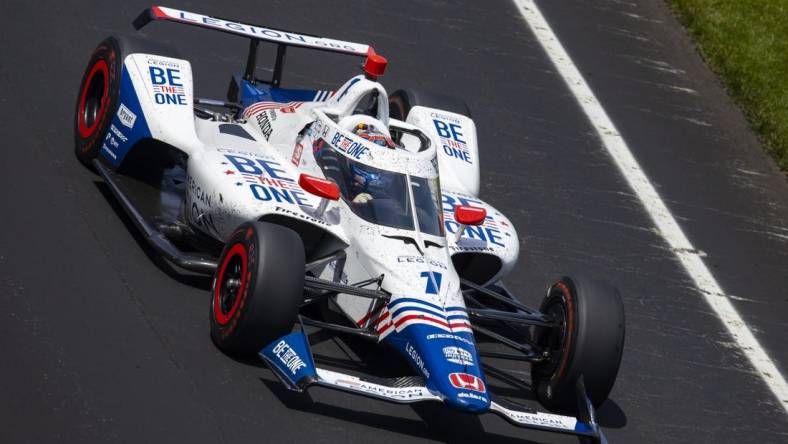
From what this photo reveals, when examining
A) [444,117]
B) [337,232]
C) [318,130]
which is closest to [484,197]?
[444,117]

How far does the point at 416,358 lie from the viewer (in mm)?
8656

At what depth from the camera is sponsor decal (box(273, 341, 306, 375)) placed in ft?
27.5

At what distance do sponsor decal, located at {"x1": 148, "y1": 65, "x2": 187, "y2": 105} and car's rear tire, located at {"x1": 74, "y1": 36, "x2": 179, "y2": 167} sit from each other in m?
0.20

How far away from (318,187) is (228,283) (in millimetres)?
802

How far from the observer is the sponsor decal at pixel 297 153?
10172 mm

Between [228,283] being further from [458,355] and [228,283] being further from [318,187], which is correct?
[458,355]

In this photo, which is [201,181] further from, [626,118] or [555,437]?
[626,118]

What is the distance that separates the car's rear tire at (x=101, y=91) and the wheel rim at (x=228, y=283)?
2079 mm

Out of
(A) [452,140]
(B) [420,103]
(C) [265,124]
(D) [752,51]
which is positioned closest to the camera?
(C) [265,124]

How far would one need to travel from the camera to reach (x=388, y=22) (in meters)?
15.5

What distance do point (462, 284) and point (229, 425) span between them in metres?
2.45

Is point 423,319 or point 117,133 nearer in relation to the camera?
point 423,319

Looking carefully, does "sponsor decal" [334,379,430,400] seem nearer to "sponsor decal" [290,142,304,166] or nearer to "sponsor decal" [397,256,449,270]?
"sponsor decal" [397,256,449,270]

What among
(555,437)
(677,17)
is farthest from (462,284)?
(677,17)
